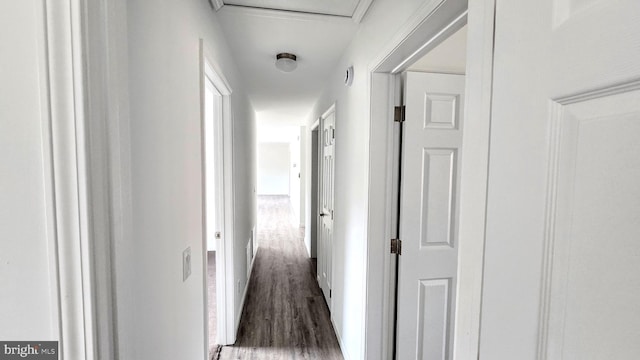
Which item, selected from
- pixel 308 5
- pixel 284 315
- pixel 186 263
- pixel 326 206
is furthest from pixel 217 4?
pixel 284 315

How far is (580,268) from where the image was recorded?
16.5 inches

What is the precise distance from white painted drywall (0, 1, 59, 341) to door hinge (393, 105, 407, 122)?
140 centimetres

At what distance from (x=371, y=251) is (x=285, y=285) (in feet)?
7.27

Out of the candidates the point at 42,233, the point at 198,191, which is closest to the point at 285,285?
the point at 198,191

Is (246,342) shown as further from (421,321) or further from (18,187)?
(18,187)

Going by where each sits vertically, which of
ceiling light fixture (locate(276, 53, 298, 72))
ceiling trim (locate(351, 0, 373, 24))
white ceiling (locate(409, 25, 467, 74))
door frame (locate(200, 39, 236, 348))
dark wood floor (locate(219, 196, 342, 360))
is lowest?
dark wood floor (locate(219, 196, 342, 360))

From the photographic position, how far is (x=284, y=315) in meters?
2.78

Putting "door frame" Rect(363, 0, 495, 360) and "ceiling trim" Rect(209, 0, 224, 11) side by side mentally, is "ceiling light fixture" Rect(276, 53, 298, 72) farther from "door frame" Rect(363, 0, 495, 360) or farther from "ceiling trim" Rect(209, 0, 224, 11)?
"door frame" Rect(363, 0, 495, 360)

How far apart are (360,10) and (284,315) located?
2724mm

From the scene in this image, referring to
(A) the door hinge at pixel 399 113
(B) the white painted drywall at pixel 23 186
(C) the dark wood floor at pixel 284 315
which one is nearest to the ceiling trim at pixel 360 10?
(A) the door hinge at pixel 399 113

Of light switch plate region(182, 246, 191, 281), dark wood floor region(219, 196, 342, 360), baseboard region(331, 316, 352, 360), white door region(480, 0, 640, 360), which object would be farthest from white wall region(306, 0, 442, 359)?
light switch plate region(182, 246, 191, 281)

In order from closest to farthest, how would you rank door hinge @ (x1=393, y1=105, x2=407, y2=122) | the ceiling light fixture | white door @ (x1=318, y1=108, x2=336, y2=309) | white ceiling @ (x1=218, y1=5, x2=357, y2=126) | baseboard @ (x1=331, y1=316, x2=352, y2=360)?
door hinge @ (x1=393, y1=105, x2=407, y2=122)
white ceiling @ (x1=218, y1=5, x2=357, y2=126)
baseboard @ (x1=331, y1=316, x2=352, y2=360)
the ceiling light fixture
white door @ (x1=318, y1=108, x2=336, y2=309)

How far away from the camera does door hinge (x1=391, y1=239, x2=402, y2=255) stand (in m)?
1.56

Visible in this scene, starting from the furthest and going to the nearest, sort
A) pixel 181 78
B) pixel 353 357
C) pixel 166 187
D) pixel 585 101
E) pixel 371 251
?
pixel 353 357 < pixel 371 251 < pixel 181 78 < pixel 166 187 < pixel 585 101
